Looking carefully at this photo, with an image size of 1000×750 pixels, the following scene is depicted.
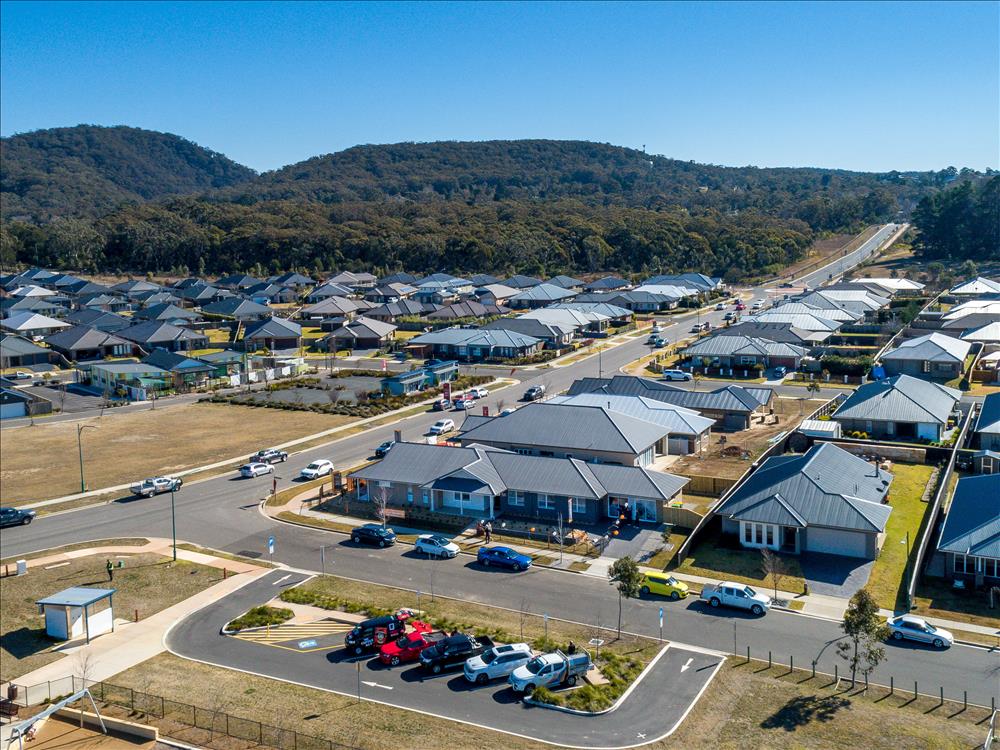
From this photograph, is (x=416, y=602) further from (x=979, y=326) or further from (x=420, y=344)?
(x=979, y=326)

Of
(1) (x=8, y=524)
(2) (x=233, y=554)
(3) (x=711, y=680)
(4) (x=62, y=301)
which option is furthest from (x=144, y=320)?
(3) (x=711, y=680)

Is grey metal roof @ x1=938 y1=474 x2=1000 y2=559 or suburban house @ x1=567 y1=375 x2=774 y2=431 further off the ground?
suburban house @ x1=567 y1=375 x2=774 y2=431

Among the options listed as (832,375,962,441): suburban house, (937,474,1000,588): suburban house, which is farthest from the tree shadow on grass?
(832,375,962,441): suburban house

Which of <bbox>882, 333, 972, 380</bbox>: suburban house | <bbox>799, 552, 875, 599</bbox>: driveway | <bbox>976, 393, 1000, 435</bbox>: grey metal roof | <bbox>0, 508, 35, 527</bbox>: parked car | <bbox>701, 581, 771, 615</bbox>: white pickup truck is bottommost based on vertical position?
<bbox>799, 552, 875, 599</bbox>: driveway

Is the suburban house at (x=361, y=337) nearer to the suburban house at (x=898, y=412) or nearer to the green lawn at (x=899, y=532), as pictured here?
the suburban house at (x=898, y=412)

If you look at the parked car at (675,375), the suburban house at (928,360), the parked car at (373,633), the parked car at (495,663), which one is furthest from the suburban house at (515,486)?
Answer: the suburban house at (928,360)

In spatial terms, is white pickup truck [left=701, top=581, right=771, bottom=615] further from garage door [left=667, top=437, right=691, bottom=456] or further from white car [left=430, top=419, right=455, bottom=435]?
white car [left=430, top=419, right=455, bottom=435]
